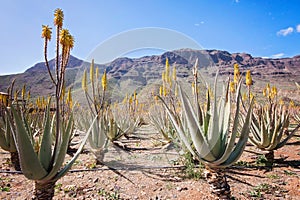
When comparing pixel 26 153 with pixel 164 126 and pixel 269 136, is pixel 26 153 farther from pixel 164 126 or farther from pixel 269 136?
pixel 164 126

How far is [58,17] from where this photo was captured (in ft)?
6.39

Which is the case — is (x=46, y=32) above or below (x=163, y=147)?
above

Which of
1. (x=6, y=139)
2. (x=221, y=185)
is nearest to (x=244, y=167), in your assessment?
(x=221, y=185)

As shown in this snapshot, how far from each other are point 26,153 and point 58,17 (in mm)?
1366

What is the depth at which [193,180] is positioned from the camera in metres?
3.31

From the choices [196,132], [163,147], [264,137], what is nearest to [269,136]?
[264,137]

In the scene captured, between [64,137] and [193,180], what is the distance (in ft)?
7.48

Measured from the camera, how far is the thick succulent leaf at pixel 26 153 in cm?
173

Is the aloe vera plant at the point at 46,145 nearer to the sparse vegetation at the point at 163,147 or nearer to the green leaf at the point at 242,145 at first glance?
the sparse vegetation at the point at 163,147

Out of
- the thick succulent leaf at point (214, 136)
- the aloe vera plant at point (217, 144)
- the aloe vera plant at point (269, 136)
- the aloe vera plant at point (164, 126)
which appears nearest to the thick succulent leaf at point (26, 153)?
the aloe vera plant at point (217, 144)

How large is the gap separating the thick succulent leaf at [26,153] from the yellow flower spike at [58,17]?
3.09 ft

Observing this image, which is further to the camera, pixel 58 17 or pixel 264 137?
pixel 264 137

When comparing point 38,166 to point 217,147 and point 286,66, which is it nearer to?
point 217,147

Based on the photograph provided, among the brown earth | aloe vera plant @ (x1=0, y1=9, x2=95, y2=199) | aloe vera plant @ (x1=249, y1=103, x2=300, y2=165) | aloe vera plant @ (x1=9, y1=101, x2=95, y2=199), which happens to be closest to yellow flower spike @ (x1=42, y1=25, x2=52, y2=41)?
aloe vera plant @ (x1=0, y1=9, x2=95, y2=199)
